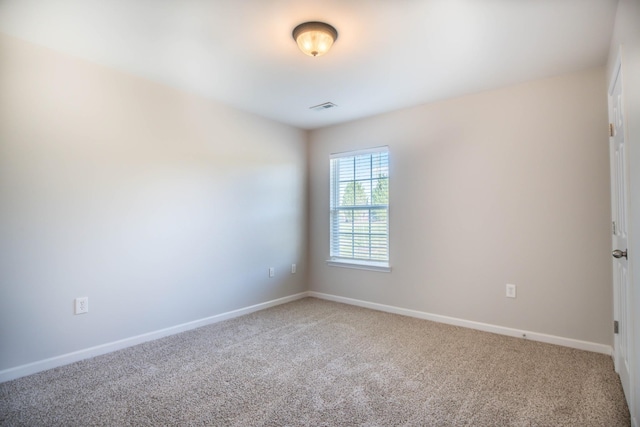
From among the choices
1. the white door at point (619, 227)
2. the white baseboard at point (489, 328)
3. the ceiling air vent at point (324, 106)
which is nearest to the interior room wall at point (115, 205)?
the ceiling air vent at point (324, 106)

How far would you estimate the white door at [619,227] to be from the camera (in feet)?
6.43

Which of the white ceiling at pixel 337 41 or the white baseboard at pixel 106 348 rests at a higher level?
the white ceiling at pixel 337 41

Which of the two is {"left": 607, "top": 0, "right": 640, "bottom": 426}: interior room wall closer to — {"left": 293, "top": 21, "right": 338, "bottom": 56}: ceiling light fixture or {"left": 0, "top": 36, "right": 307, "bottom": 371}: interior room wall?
{"left": 293, "top": 21, "right": 338, "bottom": 56}: ceiling light fixture

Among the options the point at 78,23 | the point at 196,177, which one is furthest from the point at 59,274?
the point at 78,23

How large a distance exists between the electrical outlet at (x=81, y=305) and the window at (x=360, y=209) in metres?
2.72

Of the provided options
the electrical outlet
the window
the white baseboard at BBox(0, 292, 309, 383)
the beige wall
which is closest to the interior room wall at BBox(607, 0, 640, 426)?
the beige wall

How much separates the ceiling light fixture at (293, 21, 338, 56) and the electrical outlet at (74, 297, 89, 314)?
2565 mm

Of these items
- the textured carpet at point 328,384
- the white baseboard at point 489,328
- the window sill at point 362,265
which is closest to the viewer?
the textured carpet at point 328,384

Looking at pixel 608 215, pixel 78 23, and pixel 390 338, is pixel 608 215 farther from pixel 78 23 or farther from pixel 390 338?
pixel 78 23

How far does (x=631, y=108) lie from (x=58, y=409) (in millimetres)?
3569

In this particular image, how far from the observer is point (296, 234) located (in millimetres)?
4562

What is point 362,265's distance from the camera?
413 cm

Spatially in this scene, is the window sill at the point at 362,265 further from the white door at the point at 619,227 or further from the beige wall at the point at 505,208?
the white door at the point at 619,227

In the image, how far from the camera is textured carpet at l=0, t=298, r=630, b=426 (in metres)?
1.83
